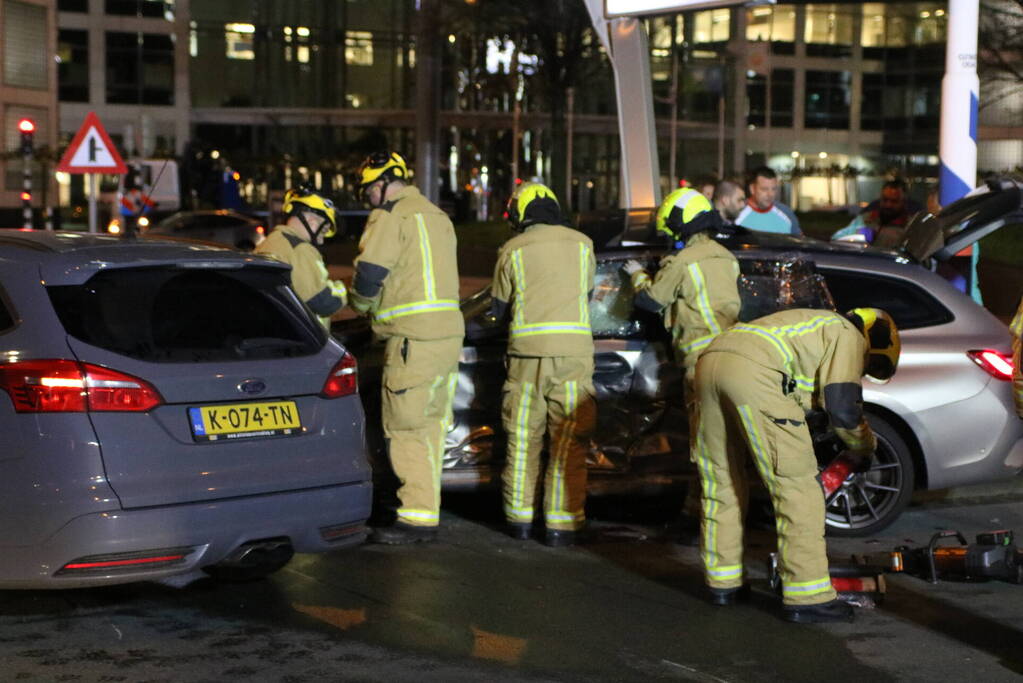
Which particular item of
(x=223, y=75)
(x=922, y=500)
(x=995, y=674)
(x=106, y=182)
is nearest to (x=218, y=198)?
(x=106, y=182)

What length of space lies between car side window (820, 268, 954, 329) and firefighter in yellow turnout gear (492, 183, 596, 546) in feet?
4.41

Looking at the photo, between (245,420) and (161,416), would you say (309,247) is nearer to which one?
(245,420)

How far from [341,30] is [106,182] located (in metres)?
13.3

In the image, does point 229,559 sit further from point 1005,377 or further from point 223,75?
point 223,75

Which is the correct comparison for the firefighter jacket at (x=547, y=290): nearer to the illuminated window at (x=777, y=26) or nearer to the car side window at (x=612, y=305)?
the car side window at (x=612, y=305)

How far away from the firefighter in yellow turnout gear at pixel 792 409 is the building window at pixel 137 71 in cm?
5083

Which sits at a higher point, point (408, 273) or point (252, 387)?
point (408, 273)

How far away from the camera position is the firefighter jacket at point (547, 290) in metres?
7.44

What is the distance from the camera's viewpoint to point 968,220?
7.13 meters

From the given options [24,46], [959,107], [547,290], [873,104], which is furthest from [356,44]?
[547,290]

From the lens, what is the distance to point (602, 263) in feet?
26.2

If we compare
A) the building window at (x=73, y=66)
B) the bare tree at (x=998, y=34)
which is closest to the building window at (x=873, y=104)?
the building window at (x=73, y=66)

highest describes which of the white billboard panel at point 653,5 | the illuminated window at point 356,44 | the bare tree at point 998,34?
the illuminated window at point 356,44

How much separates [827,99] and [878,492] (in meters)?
57.9
